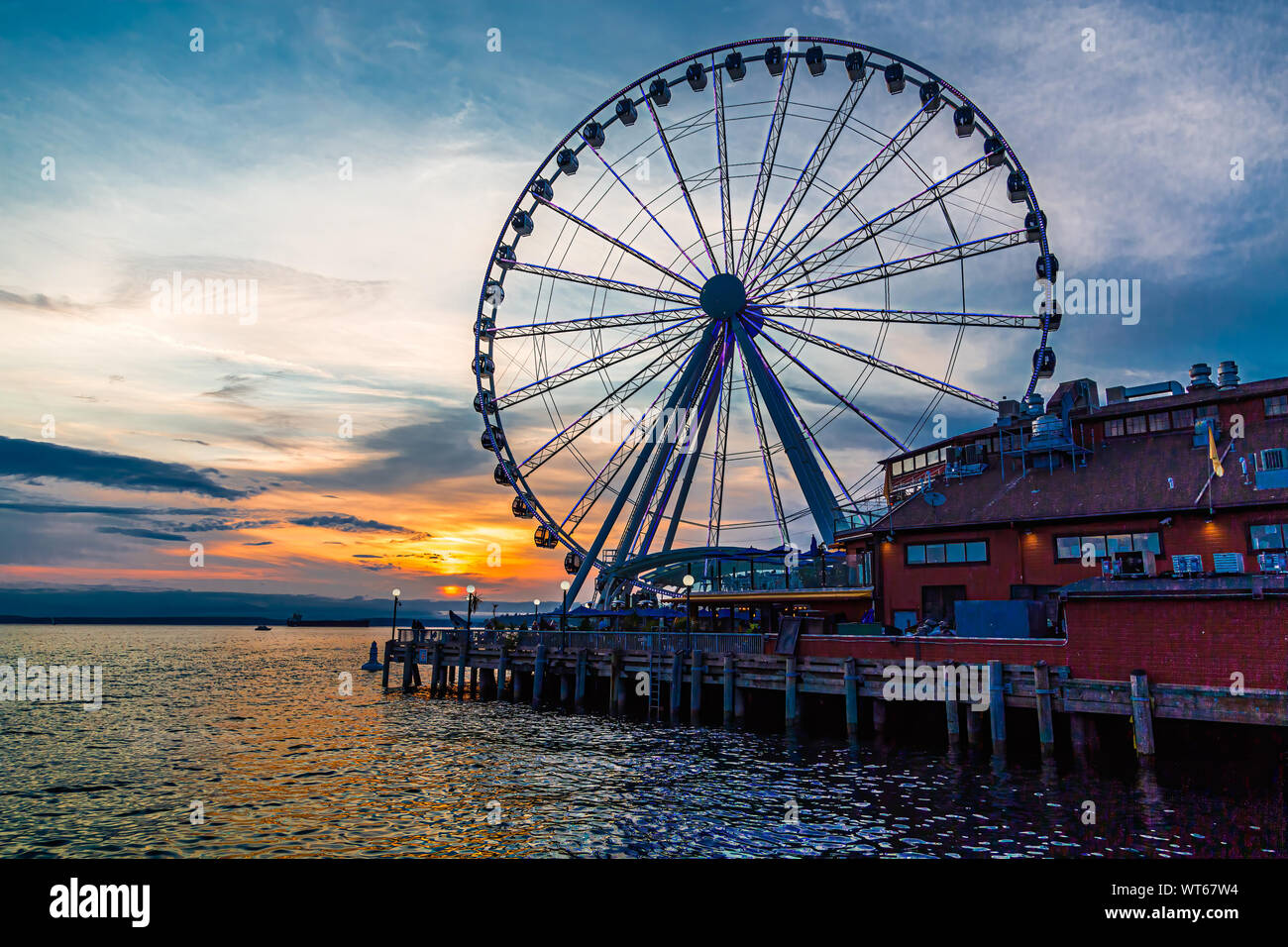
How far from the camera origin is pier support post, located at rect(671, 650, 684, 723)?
33688 millimetres

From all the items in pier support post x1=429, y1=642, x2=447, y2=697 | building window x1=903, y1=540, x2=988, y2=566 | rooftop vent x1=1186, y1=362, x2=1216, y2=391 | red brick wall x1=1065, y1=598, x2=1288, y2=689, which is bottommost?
pier support post x1=429, y1=642, x2=447, y2=697

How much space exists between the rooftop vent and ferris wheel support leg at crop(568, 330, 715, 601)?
21226 millimetres

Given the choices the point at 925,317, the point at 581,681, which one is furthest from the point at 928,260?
the point at 581,681

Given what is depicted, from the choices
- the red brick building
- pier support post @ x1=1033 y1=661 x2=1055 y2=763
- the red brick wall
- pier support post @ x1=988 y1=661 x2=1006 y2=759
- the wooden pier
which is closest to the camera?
the red brick wall

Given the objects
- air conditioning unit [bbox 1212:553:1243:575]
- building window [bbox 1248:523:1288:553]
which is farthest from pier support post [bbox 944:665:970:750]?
building window [bbox 1248:523:1288:553]

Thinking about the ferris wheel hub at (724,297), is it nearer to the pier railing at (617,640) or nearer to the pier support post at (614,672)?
the pier railing at (617,640)

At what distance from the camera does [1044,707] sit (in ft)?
79.4

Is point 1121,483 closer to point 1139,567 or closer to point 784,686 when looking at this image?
point 1139,567

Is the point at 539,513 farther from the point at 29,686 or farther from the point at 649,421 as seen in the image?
the point at 29,686

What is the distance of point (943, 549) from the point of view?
34.2 m

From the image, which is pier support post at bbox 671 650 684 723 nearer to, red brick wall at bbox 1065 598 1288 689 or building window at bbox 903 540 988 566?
building window at bbox 903 540 988 566
